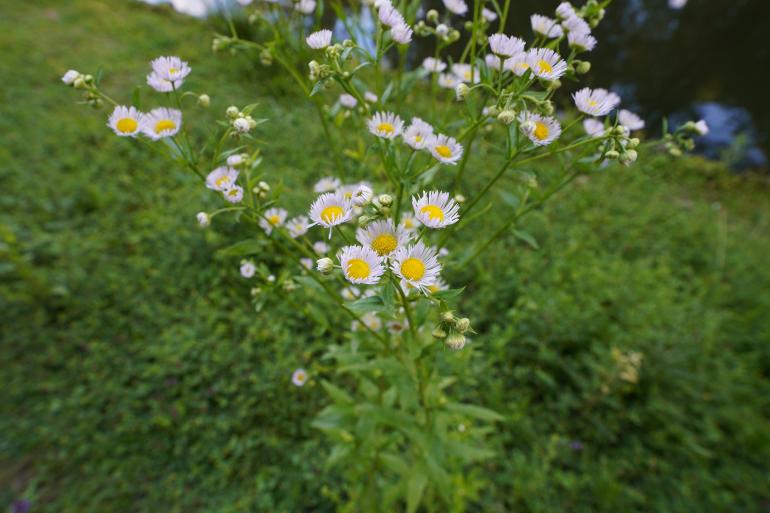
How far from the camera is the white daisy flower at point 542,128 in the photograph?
0.86 meters

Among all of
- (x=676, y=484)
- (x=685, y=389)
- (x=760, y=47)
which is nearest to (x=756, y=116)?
(x=760, y=47)

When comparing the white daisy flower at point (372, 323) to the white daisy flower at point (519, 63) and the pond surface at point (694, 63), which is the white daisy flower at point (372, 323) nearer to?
the white daisy flower at point (519, 63)

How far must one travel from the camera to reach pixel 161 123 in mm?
985

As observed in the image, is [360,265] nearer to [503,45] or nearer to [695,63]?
[503,45]

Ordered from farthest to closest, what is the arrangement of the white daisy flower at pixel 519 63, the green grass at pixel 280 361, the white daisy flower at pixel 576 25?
1. the green grass at pixel 280 361
2. the white daisy flower at pixel 576 25
3. the white daisy flower at pixel 519 63

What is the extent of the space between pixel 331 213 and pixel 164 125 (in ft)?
1.65

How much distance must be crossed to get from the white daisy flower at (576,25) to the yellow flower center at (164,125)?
0.96m

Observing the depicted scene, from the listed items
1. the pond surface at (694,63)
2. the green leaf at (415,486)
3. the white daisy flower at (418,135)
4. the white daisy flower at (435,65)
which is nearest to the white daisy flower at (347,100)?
the white daisy flower at (435,65)

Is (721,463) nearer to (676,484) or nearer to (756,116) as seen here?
(676,484)

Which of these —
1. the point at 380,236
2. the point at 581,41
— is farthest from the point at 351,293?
the point at 581,41

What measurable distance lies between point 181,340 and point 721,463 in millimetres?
2805

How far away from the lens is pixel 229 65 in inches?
181

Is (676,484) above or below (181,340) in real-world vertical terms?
below

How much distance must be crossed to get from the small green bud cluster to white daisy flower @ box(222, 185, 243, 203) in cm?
51
